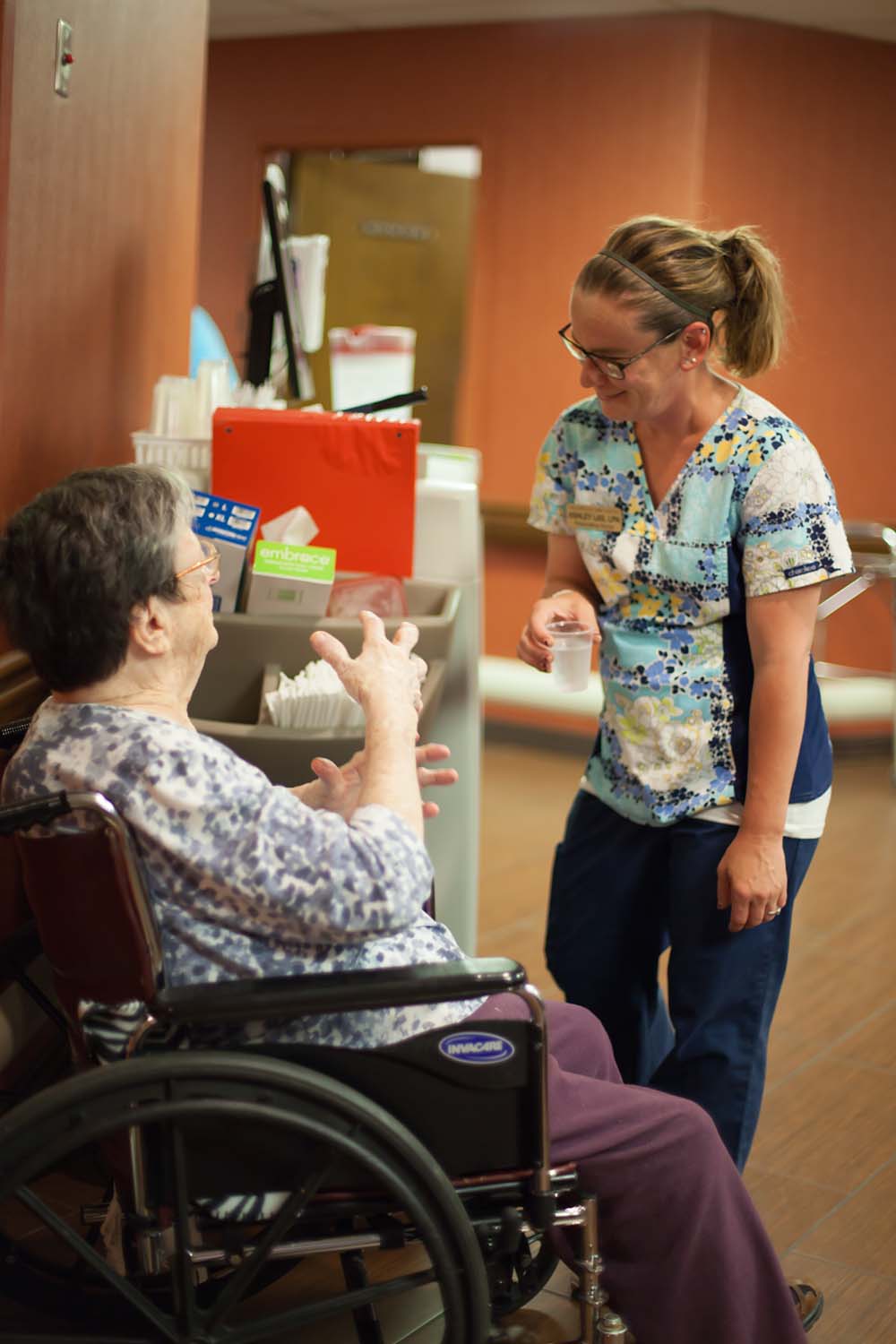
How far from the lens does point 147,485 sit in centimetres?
153

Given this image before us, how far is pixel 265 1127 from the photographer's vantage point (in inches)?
56.8

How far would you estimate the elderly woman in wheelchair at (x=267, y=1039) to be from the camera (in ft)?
4.56

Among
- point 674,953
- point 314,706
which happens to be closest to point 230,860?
point 314,706

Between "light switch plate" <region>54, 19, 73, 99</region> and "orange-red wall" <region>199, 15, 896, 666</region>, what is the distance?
3452 mm

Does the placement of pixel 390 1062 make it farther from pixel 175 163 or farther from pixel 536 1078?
pixel 175 163

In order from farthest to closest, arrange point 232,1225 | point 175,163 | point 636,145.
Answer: point 636,145 → point 175,163 → point 232,1225

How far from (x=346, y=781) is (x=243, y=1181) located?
48 centimetres

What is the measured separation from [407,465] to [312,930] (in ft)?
3.51

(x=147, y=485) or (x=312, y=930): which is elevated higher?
(x=147, y=485)

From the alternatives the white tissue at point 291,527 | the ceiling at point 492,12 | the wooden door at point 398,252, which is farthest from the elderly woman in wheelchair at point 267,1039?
the wooden door at point 398,252

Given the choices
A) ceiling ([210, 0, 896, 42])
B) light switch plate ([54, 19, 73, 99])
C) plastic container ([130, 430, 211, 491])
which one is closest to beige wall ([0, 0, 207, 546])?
light switch plate ([54, 19, 73, 99])

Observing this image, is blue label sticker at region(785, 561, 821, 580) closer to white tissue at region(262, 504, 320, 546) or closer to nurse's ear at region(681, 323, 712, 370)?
nurse's ear at region(681, 323, 712, 370)

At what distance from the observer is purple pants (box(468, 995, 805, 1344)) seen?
1.58 m

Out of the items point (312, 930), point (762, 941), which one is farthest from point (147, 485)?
point (762, 941)
